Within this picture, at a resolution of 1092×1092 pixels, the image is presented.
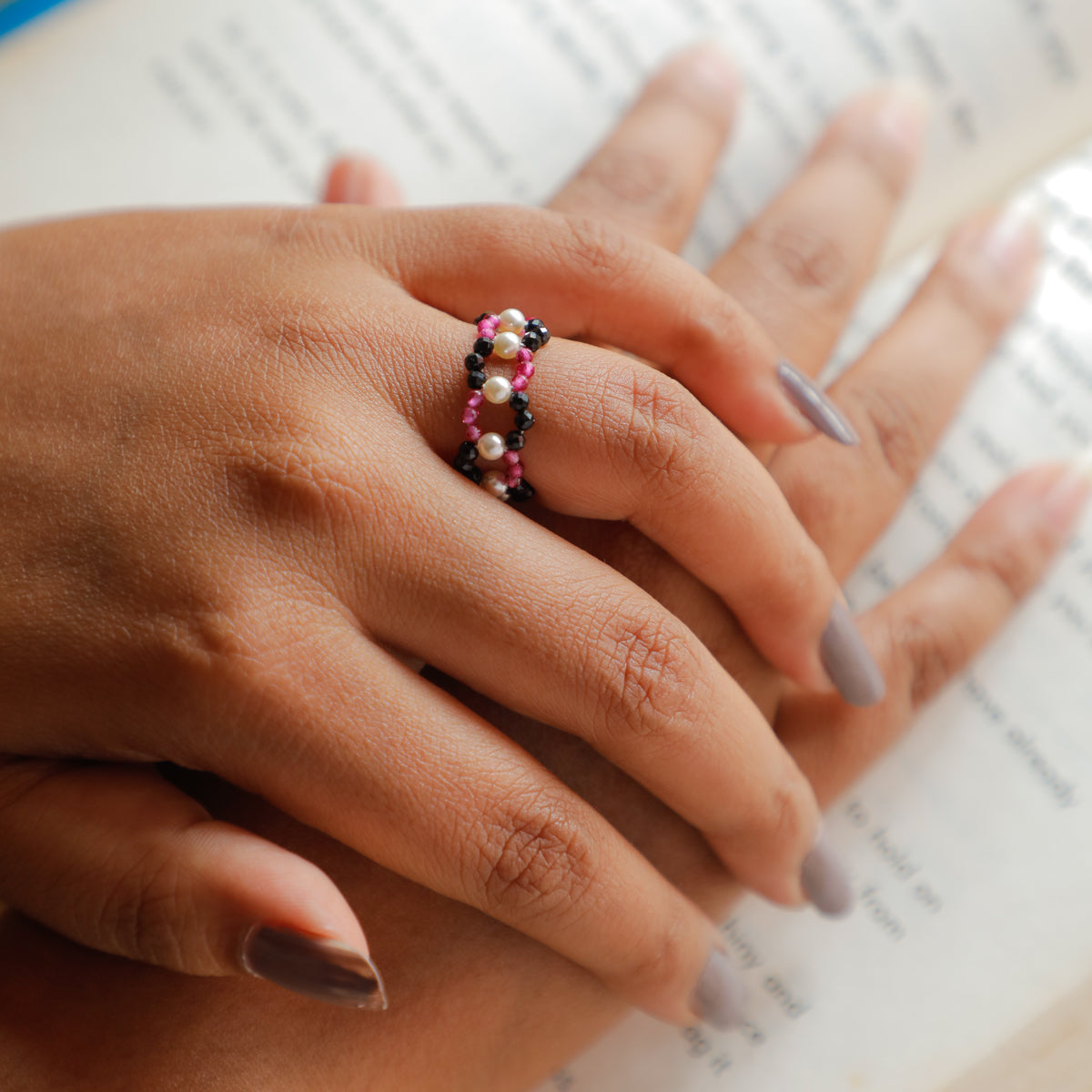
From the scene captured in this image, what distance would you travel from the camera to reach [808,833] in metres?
0.85

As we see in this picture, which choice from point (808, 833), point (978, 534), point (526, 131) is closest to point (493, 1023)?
point (808, 833)

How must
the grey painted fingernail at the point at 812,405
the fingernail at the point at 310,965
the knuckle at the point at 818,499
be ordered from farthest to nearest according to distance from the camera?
1. the knuckle at the point at 818,499
2. the grey painted fingernail at the point at 812,405
3. the fingernail at the point at 310,965

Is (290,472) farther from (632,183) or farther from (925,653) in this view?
(925,653)

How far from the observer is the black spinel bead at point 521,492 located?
760 mm

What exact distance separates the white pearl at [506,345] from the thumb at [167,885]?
15.1 inches

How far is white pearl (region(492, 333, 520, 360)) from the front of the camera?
0.74 meters

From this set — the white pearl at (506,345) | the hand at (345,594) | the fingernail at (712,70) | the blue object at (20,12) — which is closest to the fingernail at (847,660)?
the hand at (345,594)

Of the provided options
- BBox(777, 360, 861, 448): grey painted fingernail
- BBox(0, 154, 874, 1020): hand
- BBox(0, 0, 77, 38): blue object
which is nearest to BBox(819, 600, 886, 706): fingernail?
BBox(0, 154, 874, 1020): hand

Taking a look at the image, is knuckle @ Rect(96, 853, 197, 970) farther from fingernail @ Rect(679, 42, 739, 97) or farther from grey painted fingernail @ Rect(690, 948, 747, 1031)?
fingernail @ Rect(679, 42, 739, 97)

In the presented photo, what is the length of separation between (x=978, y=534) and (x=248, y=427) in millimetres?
773

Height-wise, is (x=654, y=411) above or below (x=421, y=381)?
below

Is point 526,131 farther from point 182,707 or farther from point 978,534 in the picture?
point 182,707

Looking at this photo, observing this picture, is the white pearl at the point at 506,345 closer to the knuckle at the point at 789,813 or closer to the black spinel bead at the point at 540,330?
the black spinel bead at the point at 540,330

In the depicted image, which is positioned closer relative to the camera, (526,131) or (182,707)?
(182,707)
